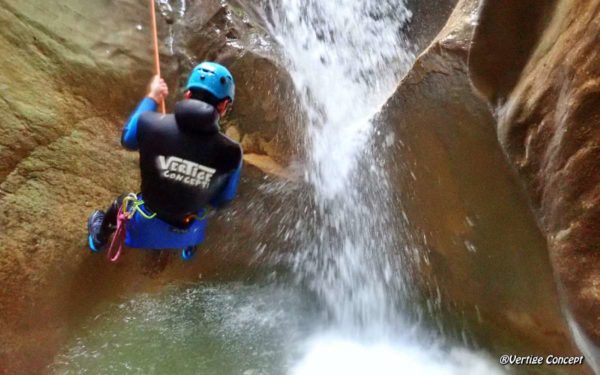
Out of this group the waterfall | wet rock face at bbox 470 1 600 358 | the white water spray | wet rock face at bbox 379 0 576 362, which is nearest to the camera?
wet rock face at bbox 470 1 600 358

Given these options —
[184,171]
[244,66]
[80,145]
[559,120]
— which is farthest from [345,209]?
[559,120]

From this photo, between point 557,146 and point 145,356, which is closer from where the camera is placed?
point 557,146

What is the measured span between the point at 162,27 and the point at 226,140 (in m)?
2.63

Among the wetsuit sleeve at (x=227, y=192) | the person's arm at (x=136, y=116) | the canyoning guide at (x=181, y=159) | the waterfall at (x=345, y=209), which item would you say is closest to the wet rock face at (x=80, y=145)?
the waterfall at (x=345, y=209)

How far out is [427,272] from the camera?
4246mm

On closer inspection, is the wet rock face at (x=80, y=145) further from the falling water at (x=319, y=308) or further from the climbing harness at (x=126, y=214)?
the climbing harness at (x=126, y=214)

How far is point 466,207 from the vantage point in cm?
365

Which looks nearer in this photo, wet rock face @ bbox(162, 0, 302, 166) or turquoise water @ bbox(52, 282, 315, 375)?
turquoise water @ bbox(52, 282, 315, 375)

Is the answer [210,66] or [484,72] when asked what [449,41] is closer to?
[484,72]

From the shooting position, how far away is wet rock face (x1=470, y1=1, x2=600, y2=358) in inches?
77.9

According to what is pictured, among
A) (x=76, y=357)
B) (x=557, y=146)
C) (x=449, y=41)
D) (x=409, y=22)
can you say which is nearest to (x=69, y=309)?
(x=76, y=357)

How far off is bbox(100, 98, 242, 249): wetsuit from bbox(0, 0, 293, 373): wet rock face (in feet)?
2.67
